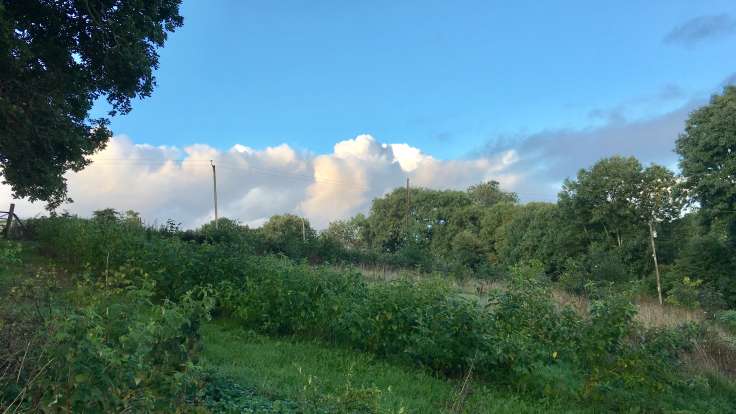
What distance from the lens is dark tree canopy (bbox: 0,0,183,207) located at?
33.1ft

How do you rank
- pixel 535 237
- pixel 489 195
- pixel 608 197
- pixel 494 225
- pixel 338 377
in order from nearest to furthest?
pixel 338 377 < pixel 608 197 < pixel 535 237 < pixel 494 225 < pixel 489 195

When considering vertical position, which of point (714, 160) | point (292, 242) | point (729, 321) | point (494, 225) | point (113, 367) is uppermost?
point (714, 160)

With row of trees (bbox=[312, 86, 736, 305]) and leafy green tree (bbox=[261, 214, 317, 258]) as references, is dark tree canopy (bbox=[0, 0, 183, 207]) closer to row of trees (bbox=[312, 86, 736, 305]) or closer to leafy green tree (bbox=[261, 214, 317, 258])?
row of trees (bbox=[312, 86, 736, 305])

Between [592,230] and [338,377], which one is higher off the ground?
[592,230]

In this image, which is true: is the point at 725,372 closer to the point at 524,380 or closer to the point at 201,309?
the point at 524,380

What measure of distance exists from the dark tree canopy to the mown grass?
Answer: 646 centimetres

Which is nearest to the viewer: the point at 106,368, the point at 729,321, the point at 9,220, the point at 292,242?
the point at 106,368

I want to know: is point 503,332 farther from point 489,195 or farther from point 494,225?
point 489,195

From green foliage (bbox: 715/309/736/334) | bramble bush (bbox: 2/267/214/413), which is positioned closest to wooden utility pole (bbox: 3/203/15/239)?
bramble bush (bbox: 2/267/214/413)

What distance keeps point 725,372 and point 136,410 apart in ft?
25.5

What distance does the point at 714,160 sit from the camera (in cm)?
2677

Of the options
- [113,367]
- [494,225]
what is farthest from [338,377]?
[494,225]

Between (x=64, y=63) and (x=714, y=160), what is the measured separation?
28.7 meters

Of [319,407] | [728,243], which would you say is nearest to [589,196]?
[728,243]
